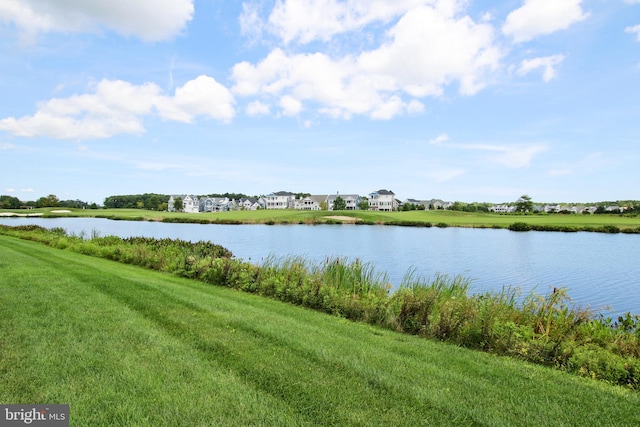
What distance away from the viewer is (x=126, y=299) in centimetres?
690

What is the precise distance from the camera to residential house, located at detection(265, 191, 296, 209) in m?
123

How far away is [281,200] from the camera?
123812mm

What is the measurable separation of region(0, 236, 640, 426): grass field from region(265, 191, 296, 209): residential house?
117 meters

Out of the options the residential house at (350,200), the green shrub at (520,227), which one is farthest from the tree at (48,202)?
the green shrub at (520,227)

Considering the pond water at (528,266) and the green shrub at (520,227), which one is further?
the green shrub at (520,227)

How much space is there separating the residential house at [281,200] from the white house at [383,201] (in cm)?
2666

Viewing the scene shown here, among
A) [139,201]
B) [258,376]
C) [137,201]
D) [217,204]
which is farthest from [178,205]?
[258,376]

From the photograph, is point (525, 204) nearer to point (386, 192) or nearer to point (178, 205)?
point (386, 192)

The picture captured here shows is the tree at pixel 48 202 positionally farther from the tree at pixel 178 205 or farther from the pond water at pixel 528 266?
the pond water at pixel 528 266

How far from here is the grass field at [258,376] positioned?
334cm

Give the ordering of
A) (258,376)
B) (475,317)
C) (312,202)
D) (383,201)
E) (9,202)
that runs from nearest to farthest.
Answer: (258,376), (475,317), (383,201), (9,202), (312,202)

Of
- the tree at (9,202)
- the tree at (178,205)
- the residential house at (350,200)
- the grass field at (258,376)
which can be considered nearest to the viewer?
the grass field at (258,376)

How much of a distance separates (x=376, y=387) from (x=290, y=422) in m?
1.09

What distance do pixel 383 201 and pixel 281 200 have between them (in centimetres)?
3424
